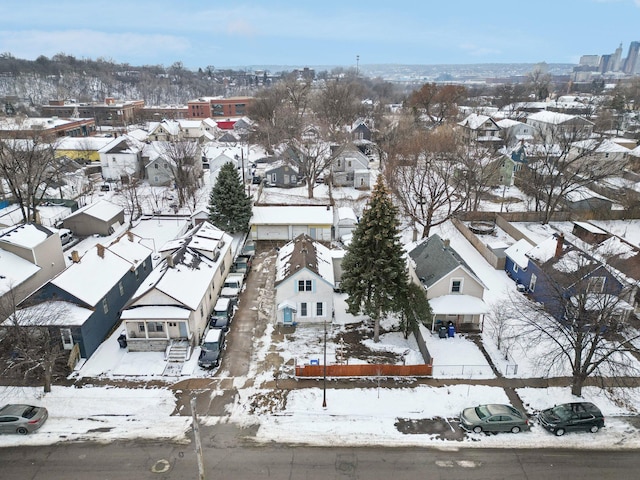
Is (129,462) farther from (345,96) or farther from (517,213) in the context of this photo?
(345,96)

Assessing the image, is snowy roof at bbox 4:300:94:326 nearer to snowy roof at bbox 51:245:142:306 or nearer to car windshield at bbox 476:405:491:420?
→ snowy roof at bbox 51:245:142:306

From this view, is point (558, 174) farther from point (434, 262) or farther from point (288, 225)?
point (288, 225)

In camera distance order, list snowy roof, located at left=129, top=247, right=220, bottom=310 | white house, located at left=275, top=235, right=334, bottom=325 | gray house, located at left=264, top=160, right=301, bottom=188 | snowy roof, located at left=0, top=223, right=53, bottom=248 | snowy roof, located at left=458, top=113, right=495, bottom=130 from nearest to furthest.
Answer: snowy roof, located at left=129, top=247, right=220, bottom=310
white house, located at left=275, top=235, right=334, bottom=325
snowy roof, located at left=0, top=223, right=53, bottom=248
gray house, located at left=264, top=160, right=301, bottom=188
snowy roof, located at left=458, top=113, right=495, bottom=130

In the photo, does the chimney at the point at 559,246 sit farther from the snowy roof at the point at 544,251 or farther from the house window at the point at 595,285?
the house window at the point at 595,285

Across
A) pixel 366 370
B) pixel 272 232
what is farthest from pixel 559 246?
pixel 272 232

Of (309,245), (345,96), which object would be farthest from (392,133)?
(309,245)

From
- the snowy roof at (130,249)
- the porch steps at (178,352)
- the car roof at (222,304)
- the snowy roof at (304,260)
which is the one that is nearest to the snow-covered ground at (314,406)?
the porch steps at (178,352)

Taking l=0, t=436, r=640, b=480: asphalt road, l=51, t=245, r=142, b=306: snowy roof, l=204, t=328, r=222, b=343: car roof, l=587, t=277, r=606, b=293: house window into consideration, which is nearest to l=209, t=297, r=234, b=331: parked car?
l=204, t=328, r=222, b=343: car roof
